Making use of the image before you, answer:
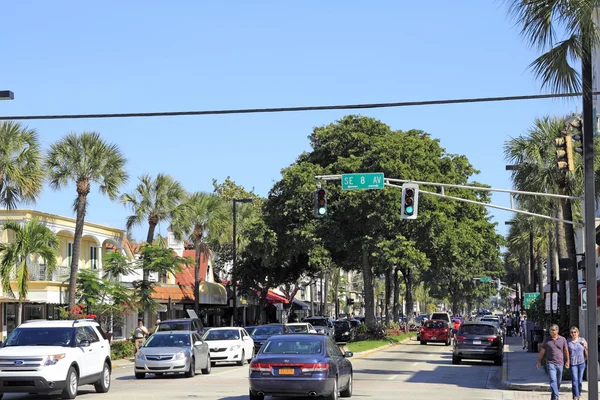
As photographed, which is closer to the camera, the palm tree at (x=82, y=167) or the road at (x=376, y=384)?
the road at (x=376, y=384)

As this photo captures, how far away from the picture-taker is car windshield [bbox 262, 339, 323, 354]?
19.2 metres

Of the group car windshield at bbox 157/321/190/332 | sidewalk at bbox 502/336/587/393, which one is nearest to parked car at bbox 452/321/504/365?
sidewalk at bbox 502/336/587/393

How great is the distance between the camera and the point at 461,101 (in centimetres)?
1953

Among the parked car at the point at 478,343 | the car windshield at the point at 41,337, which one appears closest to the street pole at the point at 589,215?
the car windshield at the point at 41,337

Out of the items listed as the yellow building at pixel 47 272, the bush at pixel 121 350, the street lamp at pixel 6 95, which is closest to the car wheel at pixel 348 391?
the street lamp at pixel 6 95

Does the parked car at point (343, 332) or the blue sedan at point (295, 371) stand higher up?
the blue sedan at point (295, 371)

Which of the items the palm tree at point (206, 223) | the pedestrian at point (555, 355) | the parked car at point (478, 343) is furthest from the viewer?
the palm tree at point (206, 223)

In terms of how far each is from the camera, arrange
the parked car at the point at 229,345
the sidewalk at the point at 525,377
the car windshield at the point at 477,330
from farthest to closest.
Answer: the car windshield at the point at 477,330
the parked car at the point at 229,345
the sidewalk at the point at 525,377

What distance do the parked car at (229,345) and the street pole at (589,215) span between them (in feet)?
59.2

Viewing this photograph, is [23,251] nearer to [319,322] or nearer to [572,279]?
[572,279]

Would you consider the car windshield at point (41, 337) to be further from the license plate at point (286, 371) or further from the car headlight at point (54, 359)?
the license plate at point (286, 371)

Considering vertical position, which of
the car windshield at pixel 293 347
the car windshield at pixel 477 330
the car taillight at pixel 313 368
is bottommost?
the car taillight at pixel 313 368

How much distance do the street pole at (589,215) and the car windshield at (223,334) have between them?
18.5 metres

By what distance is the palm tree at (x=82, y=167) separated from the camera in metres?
42.4
